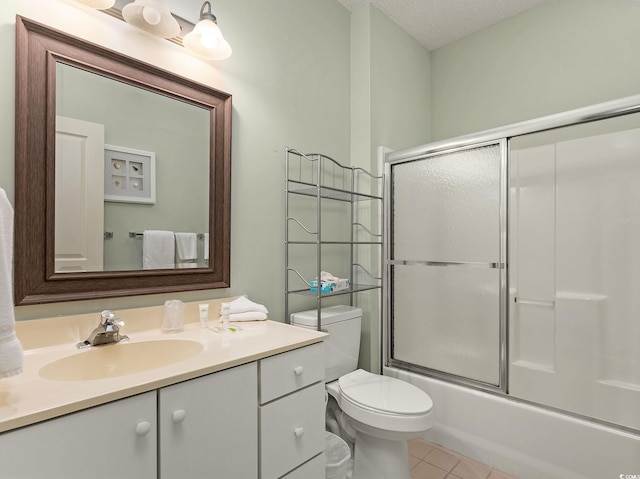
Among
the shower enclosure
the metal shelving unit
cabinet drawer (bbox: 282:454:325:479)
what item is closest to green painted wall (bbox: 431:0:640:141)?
the shower enclosure

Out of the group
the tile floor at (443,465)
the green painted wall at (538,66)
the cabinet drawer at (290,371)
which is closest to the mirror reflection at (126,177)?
the cabinet drawer at (290,371)

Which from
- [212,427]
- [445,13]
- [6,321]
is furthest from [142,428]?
[445,13]

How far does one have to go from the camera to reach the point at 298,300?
196cm

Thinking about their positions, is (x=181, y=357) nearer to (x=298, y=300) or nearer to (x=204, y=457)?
(x=204, y=457)

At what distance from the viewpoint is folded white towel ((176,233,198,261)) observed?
1463 millimetres

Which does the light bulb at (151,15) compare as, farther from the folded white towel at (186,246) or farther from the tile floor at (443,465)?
the tile floor at (443,465)

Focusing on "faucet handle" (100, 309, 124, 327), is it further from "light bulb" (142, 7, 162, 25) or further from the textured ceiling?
the textured ceiling

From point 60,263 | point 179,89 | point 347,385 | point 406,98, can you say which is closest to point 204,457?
point 60,263

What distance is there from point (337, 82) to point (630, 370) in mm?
2158

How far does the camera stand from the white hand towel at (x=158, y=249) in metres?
1.36

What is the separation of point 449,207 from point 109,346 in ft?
5.95

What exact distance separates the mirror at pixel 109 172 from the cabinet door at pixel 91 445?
0.53m

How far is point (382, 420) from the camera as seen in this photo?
1503 mm

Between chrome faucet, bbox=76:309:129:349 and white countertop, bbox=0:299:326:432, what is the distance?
0.05m
